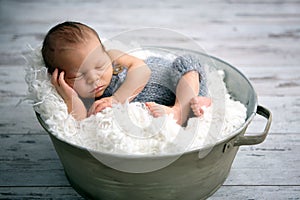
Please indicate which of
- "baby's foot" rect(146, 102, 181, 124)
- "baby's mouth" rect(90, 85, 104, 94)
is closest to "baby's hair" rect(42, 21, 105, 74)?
"baby's mouth" rect(90, 85, 104, 94)

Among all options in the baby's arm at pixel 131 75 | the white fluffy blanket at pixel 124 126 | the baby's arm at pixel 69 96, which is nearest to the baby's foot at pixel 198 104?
the white fluffy blanket at pixel 124 126

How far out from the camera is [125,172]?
967mm

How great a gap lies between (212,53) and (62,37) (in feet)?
3.02

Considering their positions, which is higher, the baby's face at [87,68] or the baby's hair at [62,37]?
the baby's hair at [62,37]

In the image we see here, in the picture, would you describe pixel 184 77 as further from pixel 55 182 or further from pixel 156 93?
pixel 55 182

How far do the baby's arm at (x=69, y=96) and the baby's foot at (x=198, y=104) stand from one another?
0.25 metres

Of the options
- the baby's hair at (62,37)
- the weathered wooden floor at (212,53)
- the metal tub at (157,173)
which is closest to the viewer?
the metal tub at (157,173)

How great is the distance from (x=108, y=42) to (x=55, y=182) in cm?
38

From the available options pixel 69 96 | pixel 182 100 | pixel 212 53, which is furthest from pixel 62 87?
pixel 212 53

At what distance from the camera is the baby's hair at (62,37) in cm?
→ 107

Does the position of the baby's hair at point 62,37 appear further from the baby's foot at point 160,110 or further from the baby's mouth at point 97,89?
the baby's foot at point 160,110

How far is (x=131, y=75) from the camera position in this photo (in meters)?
1.18

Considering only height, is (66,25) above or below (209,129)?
above

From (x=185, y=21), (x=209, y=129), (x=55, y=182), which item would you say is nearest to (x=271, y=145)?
(x=209, y=129)
